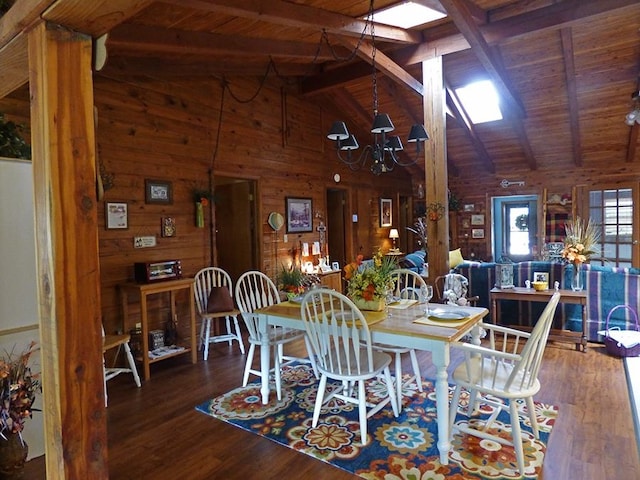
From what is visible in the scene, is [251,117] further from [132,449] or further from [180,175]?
[132,449]

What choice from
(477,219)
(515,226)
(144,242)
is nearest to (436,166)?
(144,242)

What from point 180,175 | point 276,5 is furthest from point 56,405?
point 180,175

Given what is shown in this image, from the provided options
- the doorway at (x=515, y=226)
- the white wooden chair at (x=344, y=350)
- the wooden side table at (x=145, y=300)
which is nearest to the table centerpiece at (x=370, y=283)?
the white wooden chair at (x=344, y=350)

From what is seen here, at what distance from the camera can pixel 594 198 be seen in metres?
7.84

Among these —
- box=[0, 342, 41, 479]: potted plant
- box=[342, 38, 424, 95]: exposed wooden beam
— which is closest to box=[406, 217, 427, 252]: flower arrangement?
box=[342, 38, 424, 95]: exposed wooden beam

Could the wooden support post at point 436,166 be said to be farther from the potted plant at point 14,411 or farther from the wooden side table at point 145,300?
the potted plant at point 14,411

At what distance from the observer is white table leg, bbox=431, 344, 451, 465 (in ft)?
7.30

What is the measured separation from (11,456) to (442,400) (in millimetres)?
2232

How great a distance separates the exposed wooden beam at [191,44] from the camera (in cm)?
322

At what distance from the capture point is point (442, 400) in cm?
223

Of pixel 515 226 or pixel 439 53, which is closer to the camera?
pixel 439 53

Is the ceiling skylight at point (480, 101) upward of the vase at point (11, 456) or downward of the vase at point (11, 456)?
upward

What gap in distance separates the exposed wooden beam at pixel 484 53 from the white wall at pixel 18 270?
3405mm

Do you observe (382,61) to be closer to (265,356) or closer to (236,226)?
(236,226)
